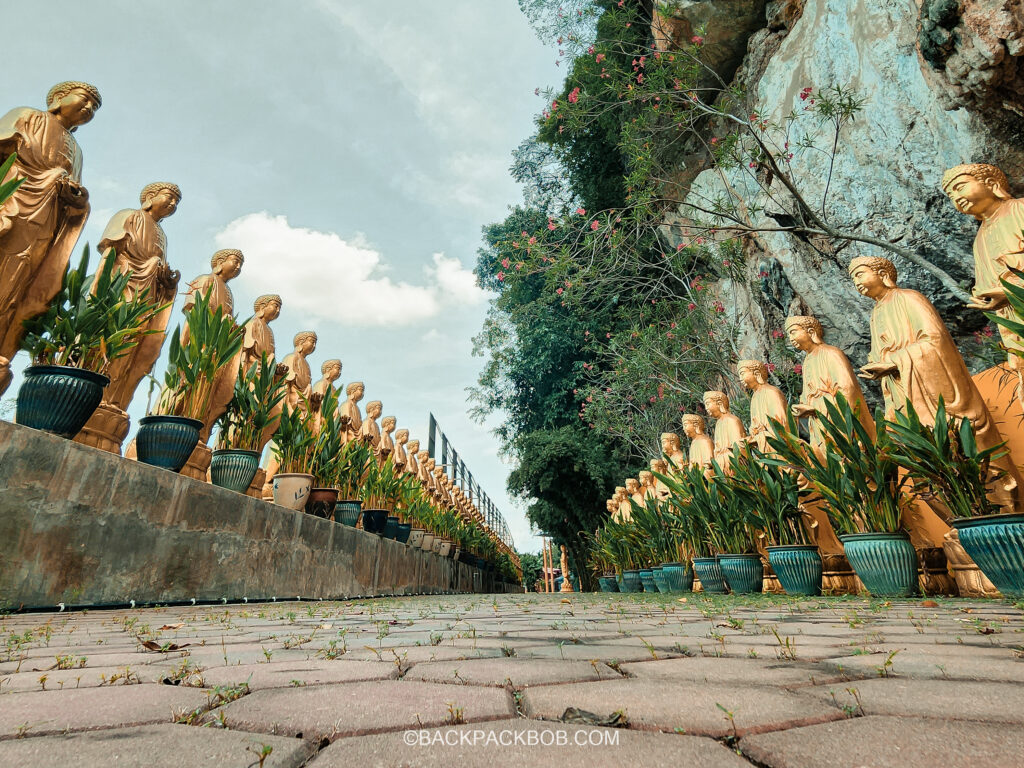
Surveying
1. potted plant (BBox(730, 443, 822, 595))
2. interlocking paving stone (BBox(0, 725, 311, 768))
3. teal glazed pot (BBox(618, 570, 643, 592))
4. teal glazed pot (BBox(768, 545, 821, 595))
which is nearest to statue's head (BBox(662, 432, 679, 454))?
teal glazed pot (BBox(618, 570, 643, 592))

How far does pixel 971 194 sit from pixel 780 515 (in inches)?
110

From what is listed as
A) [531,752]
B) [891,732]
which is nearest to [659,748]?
[531,752]

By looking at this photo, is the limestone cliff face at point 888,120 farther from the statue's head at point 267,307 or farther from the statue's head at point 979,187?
the statue's head at point 267,307

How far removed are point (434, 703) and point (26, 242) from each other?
14.5 ft

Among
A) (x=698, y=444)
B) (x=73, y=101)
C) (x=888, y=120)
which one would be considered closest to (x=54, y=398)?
(x=73, y=101)

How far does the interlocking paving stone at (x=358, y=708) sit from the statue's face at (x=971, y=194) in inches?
189

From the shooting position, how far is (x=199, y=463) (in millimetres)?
5562

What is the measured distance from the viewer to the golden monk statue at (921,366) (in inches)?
157

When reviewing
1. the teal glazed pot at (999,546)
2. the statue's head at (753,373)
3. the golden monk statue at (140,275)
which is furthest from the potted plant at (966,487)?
the golden monk statue at (140,275)

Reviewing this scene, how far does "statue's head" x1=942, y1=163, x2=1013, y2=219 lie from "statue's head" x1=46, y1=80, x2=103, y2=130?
6.39 metres

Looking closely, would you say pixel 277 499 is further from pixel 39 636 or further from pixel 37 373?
pixel 39 636

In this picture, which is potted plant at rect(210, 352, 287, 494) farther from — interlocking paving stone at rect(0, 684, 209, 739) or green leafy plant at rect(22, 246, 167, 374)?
interlocking paving stone at rect(0, 684, 209, 739)

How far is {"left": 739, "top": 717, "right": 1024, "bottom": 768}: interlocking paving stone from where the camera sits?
24.1 inches

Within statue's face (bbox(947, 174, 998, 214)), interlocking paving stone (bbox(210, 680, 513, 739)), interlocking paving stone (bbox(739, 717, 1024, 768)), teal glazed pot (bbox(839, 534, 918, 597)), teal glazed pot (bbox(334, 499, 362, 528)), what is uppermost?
statue's face (bbox(947, 174, 998, 214))
